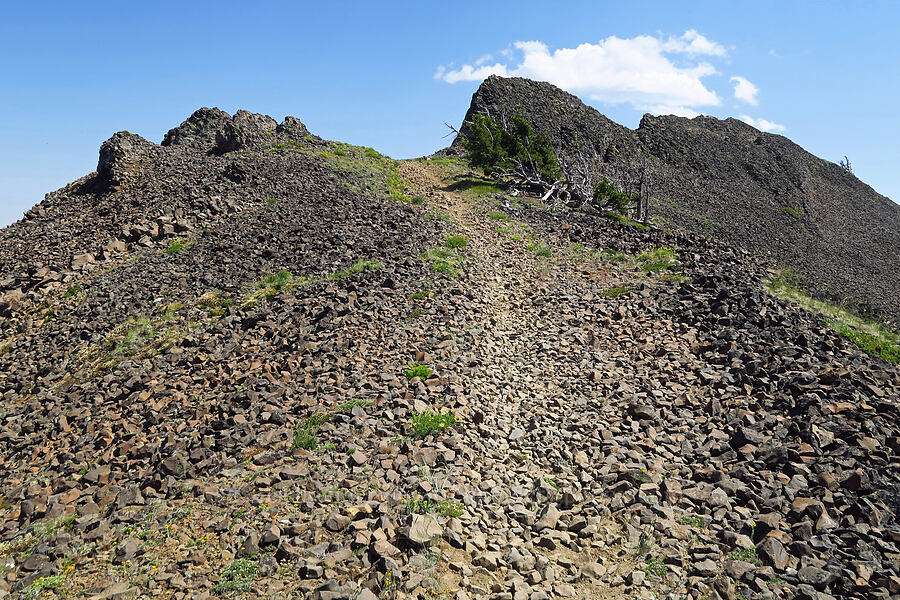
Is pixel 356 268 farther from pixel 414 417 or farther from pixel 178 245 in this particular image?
pixel 414 417

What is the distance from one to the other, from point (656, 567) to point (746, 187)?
62084 mm

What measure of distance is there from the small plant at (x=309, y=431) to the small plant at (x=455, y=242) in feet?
44.8

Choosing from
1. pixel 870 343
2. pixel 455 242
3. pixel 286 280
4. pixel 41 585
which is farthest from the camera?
pixel 455 242

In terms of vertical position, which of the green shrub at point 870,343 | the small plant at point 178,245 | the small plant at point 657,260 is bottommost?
the green shrub at point 870,343

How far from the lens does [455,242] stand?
23.2 m

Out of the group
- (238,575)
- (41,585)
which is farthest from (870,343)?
(41,585)

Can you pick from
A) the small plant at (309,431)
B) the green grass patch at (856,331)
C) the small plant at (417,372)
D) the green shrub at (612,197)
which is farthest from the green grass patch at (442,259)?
the green shrub at (612,197)

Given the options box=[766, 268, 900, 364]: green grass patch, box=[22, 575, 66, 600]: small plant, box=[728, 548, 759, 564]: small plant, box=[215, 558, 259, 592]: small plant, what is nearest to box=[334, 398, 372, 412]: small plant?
box=[215, 558, 259, 592]: small plant

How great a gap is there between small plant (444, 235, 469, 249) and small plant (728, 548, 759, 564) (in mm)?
17150

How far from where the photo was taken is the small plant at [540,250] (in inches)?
931

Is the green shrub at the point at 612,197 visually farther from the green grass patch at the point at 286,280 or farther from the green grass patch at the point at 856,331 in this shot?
the green grass patch at the point at 286,280

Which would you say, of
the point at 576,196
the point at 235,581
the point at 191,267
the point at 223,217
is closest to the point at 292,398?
the point at 235,581

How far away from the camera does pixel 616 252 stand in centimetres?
2338

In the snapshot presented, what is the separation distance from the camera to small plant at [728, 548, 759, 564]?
713 centimetres
